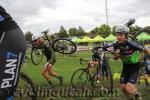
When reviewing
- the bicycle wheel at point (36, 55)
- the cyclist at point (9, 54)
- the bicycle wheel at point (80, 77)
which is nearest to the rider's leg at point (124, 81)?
the bicycle wheel at point (80, 77)

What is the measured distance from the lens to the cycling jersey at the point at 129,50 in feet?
28.6

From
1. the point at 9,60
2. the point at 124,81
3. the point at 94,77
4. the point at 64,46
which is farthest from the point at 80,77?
the point at 9,60

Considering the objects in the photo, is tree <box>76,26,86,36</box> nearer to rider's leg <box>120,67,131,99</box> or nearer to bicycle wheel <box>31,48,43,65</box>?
bicycle wheel <box>31,48,43,65</box>

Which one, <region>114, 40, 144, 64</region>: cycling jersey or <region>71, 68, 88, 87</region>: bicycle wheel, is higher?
<region>114, 40, 144, 64</region>: cycling jersey

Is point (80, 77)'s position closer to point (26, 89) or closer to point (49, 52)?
point (49, 52)

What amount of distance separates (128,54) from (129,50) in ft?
0.33

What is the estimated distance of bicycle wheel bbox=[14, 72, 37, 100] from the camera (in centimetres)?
764

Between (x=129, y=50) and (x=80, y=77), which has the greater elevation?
(x=129, y=50)

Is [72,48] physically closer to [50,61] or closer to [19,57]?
[50,61]

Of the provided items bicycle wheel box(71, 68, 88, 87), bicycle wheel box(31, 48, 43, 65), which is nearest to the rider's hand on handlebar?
bicycle wheel box(71, 68, 88, 87)

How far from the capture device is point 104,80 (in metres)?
13.2

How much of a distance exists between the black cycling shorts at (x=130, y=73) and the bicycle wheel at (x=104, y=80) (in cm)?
297

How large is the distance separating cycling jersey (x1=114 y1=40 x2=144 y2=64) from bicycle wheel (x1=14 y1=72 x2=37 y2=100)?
241cm

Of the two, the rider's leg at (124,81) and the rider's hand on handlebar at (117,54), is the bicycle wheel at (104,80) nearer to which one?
the rider's leg at (124,81)
